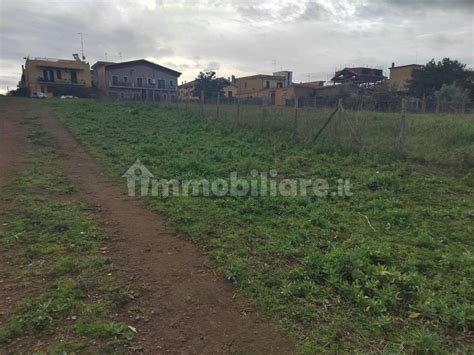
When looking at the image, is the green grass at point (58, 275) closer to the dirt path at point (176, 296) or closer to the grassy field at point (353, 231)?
the dirt path at point (176, 296)

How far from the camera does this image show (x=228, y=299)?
120 inches

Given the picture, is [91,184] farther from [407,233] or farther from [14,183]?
[407,233]

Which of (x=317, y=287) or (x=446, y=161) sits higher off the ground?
(x=446, y=161)

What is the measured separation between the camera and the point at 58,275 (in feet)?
10.9

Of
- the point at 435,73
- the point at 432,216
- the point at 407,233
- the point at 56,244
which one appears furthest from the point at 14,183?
the point at 435,73

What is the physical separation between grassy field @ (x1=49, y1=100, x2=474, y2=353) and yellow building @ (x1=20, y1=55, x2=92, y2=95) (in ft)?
141

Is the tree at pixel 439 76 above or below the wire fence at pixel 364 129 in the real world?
above

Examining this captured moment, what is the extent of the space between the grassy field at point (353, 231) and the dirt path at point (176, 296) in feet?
0.62

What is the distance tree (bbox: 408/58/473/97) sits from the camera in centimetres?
3528

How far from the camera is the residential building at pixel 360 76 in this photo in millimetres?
49344

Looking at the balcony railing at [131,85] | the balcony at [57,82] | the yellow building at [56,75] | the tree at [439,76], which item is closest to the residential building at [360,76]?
the tree at [439,76]

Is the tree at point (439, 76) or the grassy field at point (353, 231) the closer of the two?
the grassy field at point (353, 231)

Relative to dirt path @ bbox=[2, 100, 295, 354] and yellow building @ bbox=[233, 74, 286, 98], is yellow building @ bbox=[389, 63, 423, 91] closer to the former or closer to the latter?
yellow building @ bbox=[233, 74, 286, 98]

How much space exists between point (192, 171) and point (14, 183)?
3.48 metres
